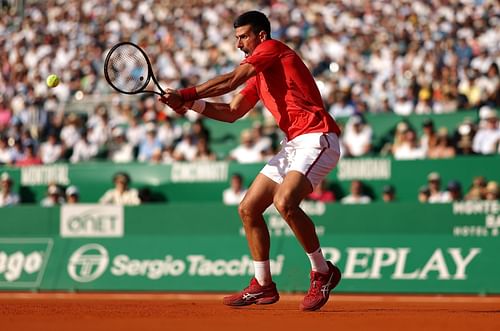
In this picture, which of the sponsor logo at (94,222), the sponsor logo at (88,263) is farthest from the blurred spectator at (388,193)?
the sponsor logo at (88,263)

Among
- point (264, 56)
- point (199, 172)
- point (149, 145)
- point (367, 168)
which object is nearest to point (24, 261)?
point (199, 172)

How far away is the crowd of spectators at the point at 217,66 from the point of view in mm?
→ 18469

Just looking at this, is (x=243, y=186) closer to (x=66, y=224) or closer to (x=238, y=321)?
(x=66, y=224)

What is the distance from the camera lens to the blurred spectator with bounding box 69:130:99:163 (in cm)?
2022

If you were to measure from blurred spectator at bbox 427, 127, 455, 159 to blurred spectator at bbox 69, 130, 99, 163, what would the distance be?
22.0ft

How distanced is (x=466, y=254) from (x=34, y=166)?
7.90 metres

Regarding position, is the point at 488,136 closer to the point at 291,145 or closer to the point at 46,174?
the point at 46,174

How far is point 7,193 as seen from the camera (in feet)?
58.2

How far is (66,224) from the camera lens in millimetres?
15719

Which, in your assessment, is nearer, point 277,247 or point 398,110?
point 277,247

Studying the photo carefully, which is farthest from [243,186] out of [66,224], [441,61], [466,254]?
[441,61]

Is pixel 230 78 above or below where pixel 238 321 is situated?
above

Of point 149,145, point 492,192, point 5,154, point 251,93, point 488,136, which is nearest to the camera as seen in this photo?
point 251,93

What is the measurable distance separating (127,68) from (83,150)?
10852 millimetres
